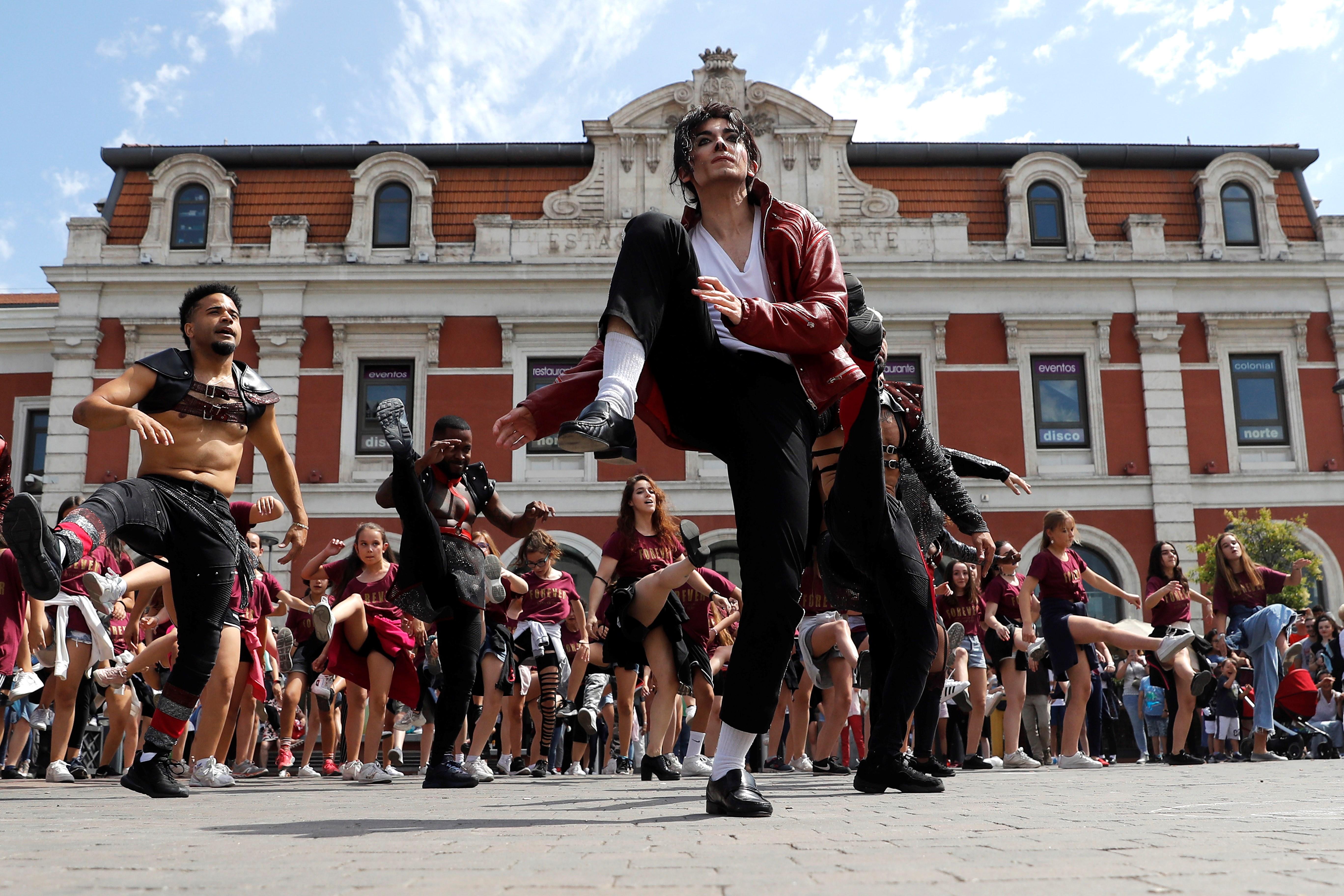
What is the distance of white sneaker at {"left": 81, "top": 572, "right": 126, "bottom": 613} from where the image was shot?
5.38m

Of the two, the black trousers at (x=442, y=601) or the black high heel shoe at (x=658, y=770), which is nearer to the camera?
the black trousers at (x=442, y=601)

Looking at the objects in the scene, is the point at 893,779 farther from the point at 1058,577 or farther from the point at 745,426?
the point at 1058,577

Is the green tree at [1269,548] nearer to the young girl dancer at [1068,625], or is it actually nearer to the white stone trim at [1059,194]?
the white stone trim at [1059,194]

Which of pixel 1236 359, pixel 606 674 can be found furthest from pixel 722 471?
pixel 606 674

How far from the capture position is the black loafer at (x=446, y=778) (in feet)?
20.0

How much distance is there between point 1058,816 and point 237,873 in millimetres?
2332

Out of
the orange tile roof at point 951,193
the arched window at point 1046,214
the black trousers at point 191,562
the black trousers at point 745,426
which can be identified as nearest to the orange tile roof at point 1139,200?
the arched window at point 1046,214

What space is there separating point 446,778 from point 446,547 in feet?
4.12

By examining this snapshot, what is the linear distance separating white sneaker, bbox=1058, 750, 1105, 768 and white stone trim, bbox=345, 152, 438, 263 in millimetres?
18787

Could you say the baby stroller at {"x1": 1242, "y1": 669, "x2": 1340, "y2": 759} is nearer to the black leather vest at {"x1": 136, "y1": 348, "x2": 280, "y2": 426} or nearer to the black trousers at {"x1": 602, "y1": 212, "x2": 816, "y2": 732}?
the black trousers at {"x1": 602, "y1": 212, "x2": 816, "y2": 732}

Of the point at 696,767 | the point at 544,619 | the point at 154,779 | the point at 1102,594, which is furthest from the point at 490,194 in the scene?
the point at 154,779

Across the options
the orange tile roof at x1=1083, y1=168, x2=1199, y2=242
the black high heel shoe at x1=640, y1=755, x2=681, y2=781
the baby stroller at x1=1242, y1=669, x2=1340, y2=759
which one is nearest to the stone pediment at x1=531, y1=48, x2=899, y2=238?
the orange tile roof at x1=1083, y1=168, x2=1199, y2=242

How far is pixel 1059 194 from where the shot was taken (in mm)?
26344

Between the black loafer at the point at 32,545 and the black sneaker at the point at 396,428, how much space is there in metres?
1.91
